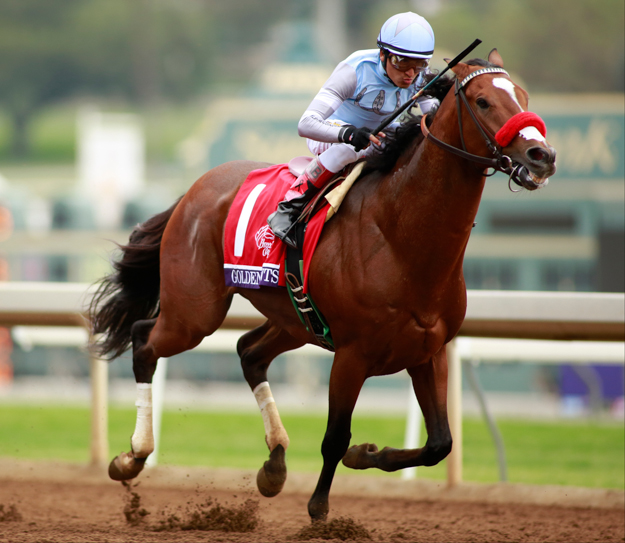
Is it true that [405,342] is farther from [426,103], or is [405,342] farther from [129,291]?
[129,291]

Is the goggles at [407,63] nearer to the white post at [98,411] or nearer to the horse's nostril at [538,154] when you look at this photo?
the horse's nostril at [538,154]

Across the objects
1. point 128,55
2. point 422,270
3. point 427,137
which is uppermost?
point 128,55

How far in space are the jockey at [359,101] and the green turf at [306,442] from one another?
2.56 metres

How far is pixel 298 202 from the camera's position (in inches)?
163

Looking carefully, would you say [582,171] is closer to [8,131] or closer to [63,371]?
[63,371]

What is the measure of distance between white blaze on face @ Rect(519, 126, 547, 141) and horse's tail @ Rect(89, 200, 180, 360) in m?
2.27

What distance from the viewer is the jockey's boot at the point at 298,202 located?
162 inches

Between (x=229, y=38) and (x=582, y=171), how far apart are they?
59.0m

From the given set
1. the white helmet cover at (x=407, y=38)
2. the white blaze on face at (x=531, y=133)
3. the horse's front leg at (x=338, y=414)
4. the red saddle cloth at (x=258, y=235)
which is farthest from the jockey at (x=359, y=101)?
the white blaze on face at (x=531, y=133)

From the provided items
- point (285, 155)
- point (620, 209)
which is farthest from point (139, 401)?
point (285, 155)

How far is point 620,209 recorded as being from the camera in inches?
567

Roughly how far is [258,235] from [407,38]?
3.67 feet

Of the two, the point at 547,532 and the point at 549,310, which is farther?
the point at 549,310

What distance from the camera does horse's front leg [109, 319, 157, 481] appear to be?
4.60 metres
